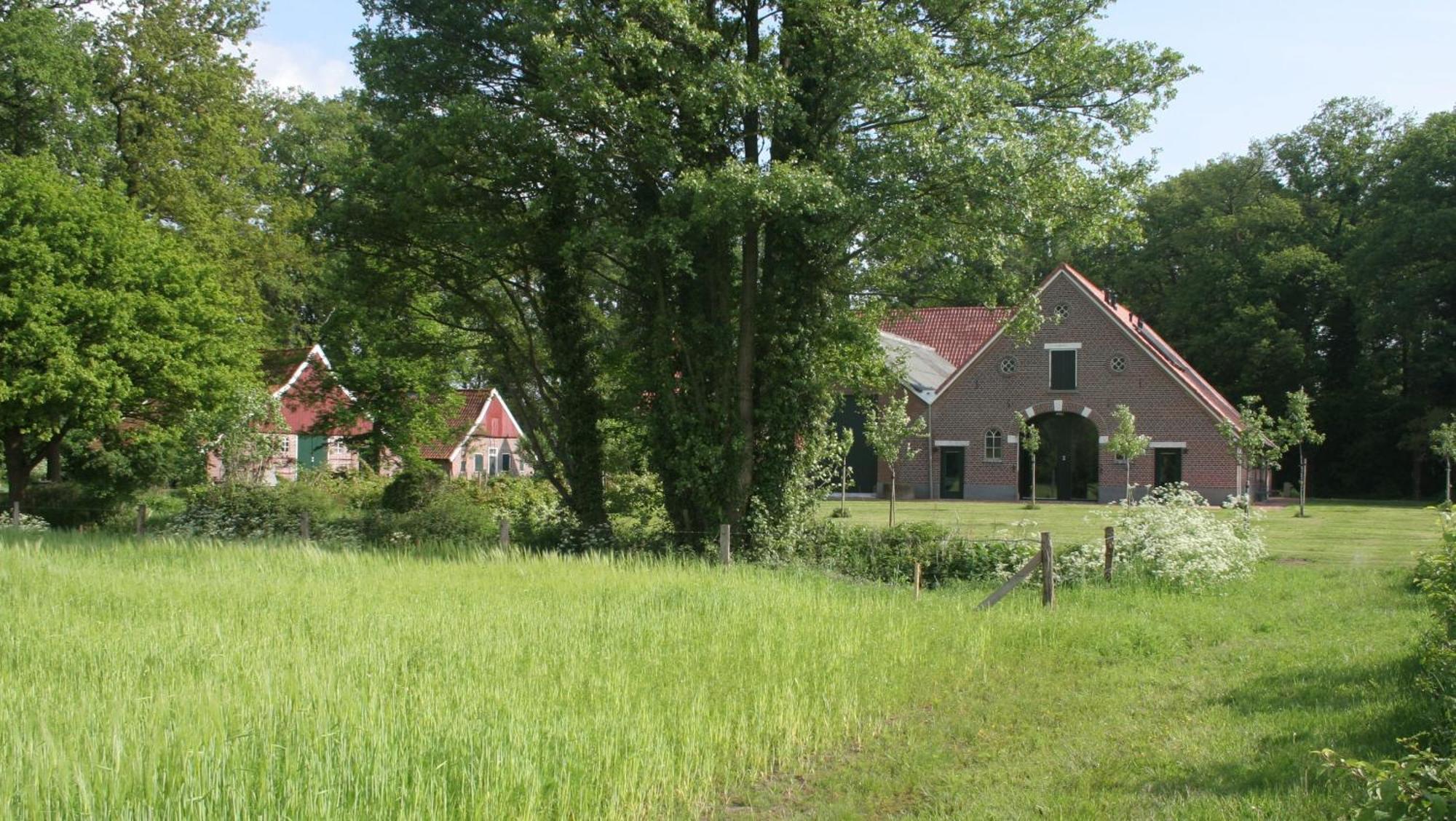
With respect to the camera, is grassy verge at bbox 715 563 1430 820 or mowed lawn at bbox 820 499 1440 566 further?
mowed lawn at bbox 820 499 1440 566

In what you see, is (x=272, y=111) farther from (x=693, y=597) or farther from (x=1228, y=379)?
(x=1228, y=379)

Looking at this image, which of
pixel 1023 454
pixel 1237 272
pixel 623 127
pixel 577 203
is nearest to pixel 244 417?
pixel 577 203

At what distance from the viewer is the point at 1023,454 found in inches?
1708

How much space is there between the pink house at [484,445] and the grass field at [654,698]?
3572 cm

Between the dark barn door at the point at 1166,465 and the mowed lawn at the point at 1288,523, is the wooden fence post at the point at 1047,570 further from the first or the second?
the dark barn door at the point at 1166,465

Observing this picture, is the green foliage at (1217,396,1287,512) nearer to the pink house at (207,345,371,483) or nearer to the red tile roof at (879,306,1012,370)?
the red tile roof at (879,306,1012,370)

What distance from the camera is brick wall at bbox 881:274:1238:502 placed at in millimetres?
40062

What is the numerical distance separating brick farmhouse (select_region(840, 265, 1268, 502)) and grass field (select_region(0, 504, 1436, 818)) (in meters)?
27.5

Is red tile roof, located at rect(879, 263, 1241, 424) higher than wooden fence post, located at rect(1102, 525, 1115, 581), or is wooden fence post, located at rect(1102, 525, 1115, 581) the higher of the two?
red tile roof, located at rect(879, 263, 1241, 424)

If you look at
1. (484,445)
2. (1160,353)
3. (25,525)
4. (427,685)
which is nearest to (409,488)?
(25,525)

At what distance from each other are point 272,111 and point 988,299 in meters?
37.2

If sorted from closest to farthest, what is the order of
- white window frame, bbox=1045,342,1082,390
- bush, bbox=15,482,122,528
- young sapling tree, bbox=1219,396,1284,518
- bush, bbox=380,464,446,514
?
bush, bbox=15,482,122,528
bush, bbox=380,464,446,514
young sapling tree, bbox=1219,396,1284,518
white window frame, bbox=1045,342,1082,390

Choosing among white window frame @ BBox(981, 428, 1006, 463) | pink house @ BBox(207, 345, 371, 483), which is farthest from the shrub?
white window frame @ BBox(981, 428, 1006, 463)

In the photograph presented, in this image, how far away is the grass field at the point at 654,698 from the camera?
18.0 ft
